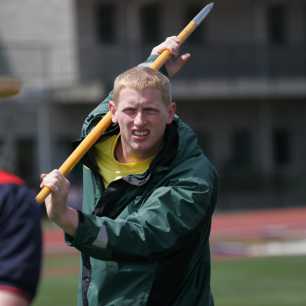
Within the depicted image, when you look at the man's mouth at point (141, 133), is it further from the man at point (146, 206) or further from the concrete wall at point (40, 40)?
the concrete wall at point (40, 40)

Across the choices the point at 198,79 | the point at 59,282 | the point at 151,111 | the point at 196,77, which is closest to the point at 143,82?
the point at 151,111

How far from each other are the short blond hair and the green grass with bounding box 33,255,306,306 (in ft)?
27.4

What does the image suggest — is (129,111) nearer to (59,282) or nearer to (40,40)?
(59,282)

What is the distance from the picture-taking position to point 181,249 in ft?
13.5

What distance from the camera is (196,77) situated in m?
34.4

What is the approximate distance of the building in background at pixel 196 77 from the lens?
107 ft

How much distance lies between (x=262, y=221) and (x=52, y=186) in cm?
2440

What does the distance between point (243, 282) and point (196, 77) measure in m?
20.0

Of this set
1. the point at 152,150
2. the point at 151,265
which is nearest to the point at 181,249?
the point at 151,265

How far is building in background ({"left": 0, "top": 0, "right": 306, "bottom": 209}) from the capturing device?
107ft

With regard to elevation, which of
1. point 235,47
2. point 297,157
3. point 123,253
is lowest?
point 297,157

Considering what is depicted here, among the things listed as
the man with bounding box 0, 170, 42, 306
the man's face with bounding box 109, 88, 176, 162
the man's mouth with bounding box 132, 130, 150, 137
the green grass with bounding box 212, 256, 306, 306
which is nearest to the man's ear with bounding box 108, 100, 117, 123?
the man's face with bounding box 109, 88, 176, 162

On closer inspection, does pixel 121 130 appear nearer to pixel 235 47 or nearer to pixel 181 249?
pixel 181 249

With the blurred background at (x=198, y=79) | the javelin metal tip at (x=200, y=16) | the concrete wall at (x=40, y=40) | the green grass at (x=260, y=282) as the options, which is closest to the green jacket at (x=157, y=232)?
the javelin metal tip at (x=200, y=16)
